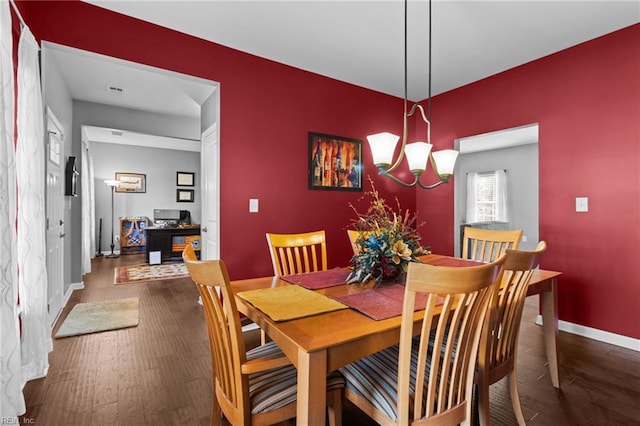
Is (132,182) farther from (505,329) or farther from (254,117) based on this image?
(505,329)

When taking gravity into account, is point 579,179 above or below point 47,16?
below

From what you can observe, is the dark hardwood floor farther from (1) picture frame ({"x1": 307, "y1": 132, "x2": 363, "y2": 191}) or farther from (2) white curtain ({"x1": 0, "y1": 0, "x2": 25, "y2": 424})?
(1) picture frame ({"x1": 307, "y1": 132, "x2": 363, "y2": 191})

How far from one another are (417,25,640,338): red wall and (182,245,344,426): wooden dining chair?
286cm

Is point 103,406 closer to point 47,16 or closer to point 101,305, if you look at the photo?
point 101,305

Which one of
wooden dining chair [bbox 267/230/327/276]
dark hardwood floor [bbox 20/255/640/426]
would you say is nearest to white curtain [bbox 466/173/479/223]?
dark hardwood floor [bbox 20/255/640/426]

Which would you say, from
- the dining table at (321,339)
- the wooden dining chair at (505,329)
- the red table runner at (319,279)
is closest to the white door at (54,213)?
the red table runner at (319,279)

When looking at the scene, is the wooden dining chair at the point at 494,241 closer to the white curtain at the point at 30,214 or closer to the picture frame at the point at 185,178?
the white curtain at the point at 30,214

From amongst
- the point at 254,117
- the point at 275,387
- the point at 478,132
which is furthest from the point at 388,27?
the point at 275,387

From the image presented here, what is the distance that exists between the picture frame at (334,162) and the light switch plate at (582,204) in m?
2.19

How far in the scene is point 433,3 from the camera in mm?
2381

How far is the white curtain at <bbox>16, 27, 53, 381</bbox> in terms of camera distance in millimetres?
2010

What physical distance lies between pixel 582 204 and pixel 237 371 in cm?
334

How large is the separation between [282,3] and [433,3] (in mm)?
1138

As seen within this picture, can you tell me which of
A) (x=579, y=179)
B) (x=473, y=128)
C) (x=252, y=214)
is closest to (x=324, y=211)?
(x=252, y=214)
